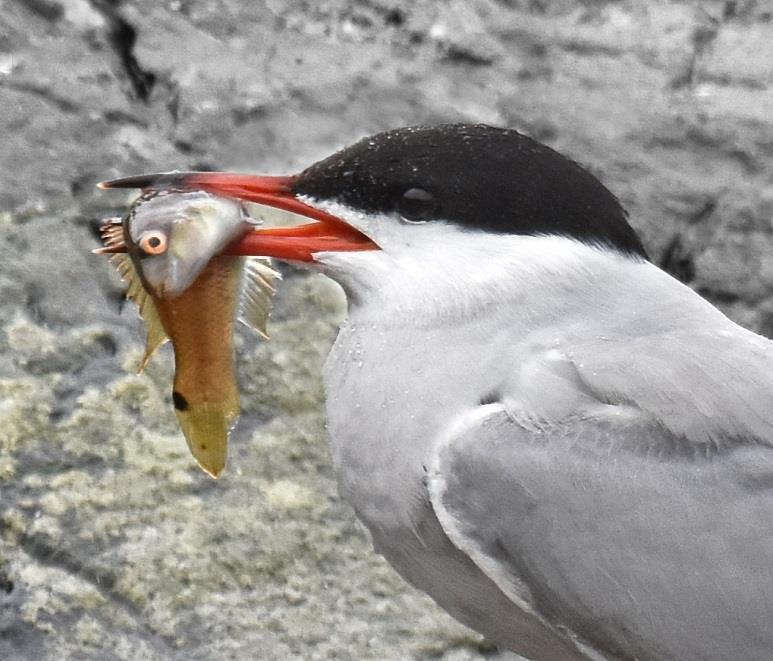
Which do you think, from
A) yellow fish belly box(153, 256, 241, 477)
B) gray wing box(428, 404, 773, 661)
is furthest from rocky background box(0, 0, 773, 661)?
gray wing box(428, 404, 773, 661)

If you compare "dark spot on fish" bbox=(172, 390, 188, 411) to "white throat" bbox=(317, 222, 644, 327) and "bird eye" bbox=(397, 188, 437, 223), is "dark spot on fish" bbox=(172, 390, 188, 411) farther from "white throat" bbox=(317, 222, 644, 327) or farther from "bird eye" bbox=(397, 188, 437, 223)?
"bird eye" bbox=(397, 188, 437, 223)

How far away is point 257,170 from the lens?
3773 millimetres

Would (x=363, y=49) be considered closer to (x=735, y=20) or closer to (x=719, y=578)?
(x=735, y=20)

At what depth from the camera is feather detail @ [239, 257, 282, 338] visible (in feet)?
7.61

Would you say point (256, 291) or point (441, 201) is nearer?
point (441, 201)

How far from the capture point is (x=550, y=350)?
204 centimetres

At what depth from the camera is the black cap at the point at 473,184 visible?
6.65ft

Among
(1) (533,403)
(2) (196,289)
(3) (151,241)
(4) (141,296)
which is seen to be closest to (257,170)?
(4) (141,296)

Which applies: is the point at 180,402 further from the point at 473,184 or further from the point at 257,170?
the point at 257,170

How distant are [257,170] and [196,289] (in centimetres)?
157

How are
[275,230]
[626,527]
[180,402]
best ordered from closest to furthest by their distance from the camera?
[626,527], [275,230], [180,402]

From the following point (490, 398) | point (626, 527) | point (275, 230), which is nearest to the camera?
point (626, 527)

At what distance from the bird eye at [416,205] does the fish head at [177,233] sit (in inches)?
10.0

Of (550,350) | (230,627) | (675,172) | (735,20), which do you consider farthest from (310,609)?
(735,20)
